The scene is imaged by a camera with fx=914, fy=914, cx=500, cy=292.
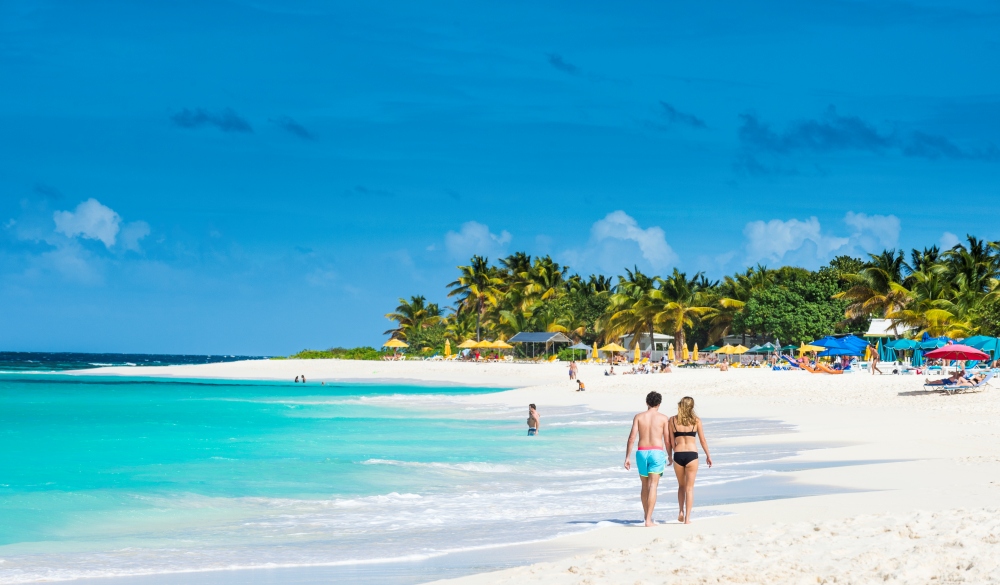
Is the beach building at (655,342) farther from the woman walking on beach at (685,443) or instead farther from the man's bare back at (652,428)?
the man's bare back at (652,428)

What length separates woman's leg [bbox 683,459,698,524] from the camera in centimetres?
845

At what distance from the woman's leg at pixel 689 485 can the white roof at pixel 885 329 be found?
4487 cm

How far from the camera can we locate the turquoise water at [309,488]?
8.98m

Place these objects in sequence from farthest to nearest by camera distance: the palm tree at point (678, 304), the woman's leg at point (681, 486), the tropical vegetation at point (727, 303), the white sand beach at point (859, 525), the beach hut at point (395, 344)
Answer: the beach hut at point (395, 344)
the palm tree at point (678, 304)
the tropical vegetation at point (727, 303)
the woman's leg at point (681, 486)
the white sand beach at point (859, 525)

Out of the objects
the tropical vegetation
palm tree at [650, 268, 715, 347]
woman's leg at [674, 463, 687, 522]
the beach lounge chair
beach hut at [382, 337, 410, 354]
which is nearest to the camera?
woman's leg at [674, 463, 687, 522]

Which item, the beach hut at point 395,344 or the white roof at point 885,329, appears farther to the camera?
the beach hut at point 395,344

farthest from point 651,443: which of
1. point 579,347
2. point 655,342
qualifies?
point 655,342

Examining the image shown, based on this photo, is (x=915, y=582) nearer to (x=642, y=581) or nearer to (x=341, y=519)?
(x=642, y=581)

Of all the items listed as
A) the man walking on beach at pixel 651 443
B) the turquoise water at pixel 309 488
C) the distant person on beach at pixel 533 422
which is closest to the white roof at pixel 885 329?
the turquoise water at pixel 309 488

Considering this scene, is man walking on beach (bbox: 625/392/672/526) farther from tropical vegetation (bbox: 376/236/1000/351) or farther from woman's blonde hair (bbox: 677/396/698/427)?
tropical vegetation (bbox: 376/236/1000/351)

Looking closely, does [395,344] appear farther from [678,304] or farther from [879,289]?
[879,289]

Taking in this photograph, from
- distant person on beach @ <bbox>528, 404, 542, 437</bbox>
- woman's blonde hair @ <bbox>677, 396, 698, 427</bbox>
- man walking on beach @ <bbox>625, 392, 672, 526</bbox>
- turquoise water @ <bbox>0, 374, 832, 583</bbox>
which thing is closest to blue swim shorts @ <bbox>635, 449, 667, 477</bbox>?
man walking on beach @ <bbox>625, 392, 672, 526</bbox>

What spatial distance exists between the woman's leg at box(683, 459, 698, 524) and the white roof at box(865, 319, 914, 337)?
4487 centimetres

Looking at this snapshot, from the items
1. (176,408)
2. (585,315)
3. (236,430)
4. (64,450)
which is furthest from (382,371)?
(64,450)
